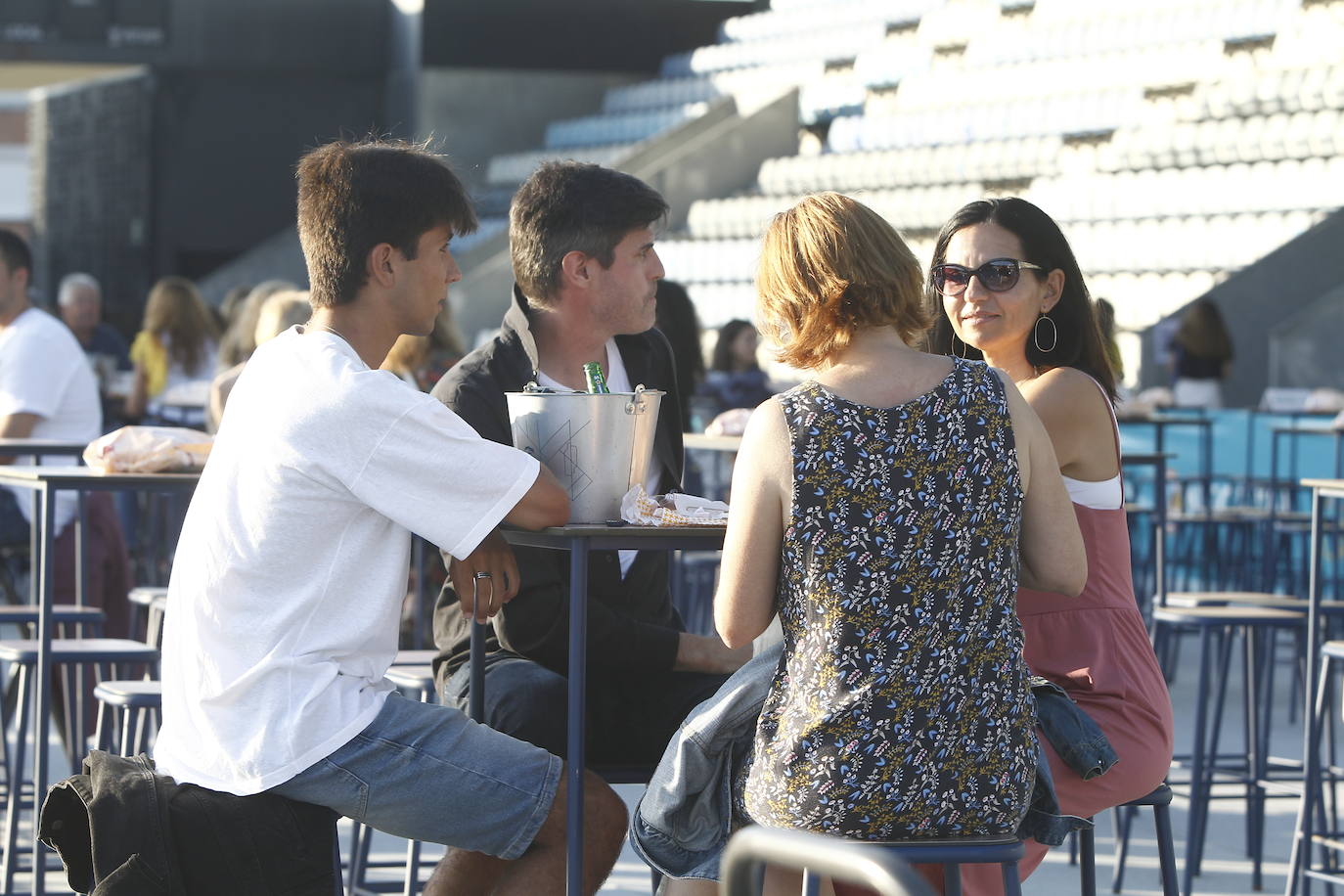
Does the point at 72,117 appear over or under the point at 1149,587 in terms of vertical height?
over

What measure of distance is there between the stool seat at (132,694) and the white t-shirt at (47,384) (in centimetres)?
150

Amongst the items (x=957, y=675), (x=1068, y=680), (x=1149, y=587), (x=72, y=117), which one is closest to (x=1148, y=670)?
(x=1068, y=680)

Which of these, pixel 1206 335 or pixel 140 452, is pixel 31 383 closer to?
pixel 140 452

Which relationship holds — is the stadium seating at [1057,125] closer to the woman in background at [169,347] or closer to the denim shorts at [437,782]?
the woman in background at [169,347]

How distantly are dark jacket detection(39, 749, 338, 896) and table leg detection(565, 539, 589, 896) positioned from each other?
29 centimetres

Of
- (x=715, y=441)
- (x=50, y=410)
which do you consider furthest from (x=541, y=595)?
(x=50, y=410)

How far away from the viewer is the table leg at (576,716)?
2.25m

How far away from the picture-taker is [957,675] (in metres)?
2.02

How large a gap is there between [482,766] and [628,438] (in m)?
0.44

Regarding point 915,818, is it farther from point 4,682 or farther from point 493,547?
point 4,682

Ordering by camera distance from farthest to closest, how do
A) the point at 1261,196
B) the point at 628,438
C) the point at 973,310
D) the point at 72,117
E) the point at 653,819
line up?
the point at 72,117
the point at 1261,196
the point at 973,310
the point at 628,438
the point at 653,819

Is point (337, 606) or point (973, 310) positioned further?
point (973, 310)

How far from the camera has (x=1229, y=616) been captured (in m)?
3.89

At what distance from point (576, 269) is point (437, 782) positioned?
0.90 m
